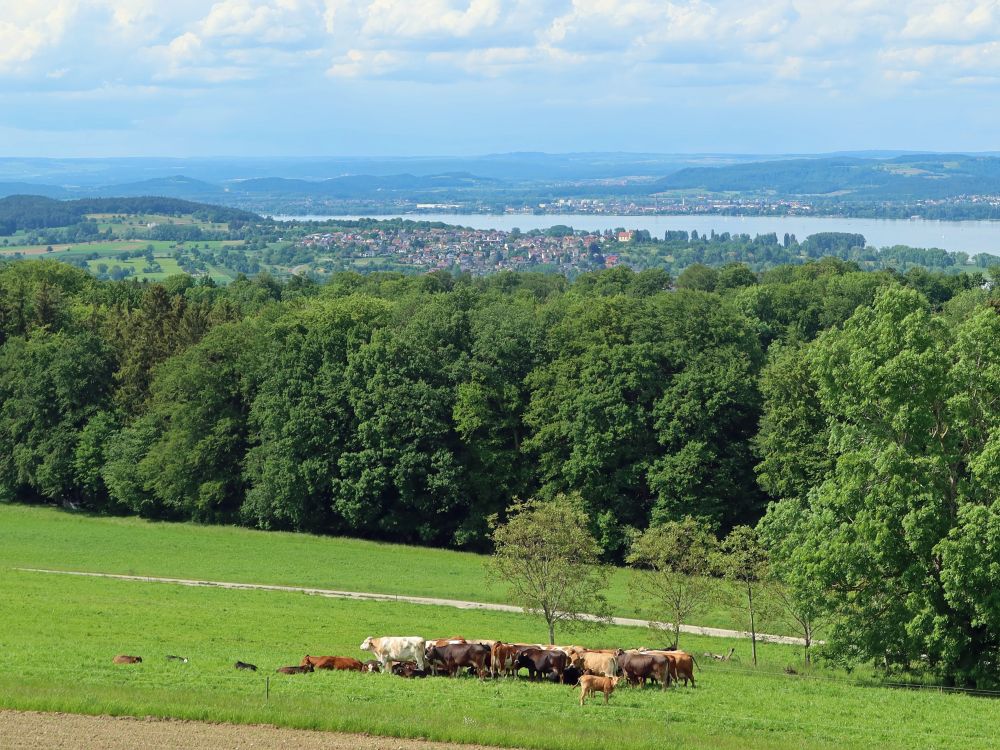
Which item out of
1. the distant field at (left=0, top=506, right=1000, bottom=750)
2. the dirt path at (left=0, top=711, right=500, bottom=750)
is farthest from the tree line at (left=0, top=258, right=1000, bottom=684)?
the dirt path at (left=0, top=711, right=500, bottom=750)

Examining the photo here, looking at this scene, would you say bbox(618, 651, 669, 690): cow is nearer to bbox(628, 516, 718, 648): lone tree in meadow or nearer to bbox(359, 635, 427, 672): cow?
bbox(359, 635, 427, 672): cow

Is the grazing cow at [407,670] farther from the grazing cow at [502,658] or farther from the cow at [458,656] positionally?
the grazing cow at [502,658]

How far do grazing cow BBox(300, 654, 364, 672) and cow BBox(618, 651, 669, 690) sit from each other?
650 cm

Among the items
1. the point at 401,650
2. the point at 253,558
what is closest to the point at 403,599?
the point at 253,558

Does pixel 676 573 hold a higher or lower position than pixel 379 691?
lower

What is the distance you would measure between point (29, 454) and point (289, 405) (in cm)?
1811

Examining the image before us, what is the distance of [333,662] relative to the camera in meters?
29.4

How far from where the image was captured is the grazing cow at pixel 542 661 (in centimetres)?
2858

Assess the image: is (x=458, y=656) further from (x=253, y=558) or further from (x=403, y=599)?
(x=253, y=558)

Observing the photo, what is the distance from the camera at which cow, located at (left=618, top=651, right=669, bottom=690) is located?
28.3 metres

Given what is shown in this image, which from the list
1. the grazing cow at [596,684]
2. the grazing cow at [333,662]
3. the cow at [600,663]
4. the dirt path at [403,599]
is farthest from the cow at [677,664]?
the dirt path at [403,599]

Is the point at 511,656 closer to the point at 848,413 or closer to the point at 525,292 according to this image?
the point at 848,413

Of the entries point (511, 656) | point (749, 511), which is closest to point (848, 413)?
point (511, 656)

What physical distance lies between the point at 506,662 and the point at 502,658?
0.50 feet
